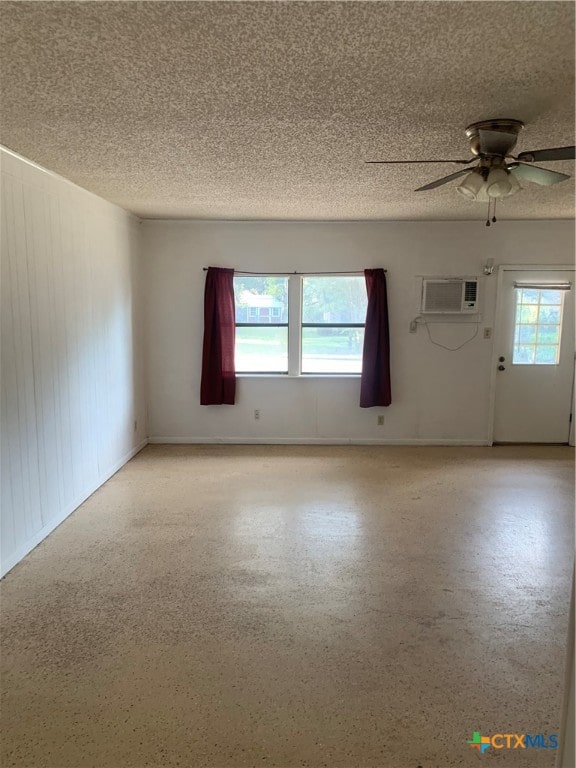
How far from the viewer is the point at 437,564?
2.98 metres

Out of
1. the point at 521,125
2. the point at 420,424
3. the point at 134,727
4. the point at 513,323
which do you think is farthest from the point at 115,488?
the point at 513,323

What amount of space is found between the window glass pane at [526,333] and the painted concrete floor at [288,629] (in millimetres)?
2005

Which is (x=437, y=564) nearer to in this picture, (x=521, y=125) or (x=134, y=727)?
(x=134, y=727)

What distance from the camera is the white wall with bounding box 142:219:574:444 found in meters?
5.30

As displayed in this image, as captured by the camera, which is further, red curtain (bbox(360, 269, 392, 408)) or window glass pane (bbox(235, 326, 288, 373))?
window glass pane (bbox(235, 326, 288, 373))

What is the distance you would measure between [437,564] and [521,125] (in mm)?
2442

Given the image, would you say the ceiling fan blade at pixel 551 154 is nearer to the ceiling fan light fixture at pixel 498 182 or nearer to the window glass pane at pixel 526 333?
the ceiling fan light fixture at pixel 498 182

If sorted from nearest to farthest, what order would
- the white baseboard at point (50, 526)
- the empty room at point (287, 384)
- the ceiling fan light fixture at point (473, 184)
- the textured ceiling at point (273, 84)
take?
the textured ceiling at point (273, 84) → the empty room at point (287, 384) → the ceiling fan light fixture at point (473, 184) → the white baseboard at point (50, 526)

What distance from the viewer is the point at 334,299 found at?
5434 mm

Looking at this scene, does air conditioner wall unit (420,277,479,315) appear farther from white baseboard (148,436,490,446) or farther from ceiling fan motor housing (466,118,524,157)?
ceiling fan motor housing (466,118,524,157)

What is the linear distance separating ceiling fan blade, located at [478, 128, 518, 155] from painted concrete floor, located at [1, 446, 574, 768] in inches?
90.6

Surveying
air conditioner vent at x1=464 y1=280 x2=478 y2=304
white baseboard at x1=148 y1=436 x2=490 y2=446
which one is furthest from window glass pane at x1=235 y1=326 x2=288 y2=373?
air conditioner vent at x1=464 y1=280 x2=478 y2=304

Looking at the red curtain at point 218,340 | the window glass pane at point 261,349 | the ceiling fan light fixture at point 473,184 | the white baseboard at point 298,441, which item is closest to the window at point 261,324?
the window glass pane at point 261,349

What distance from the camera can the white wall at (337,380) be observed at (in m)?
5.30
